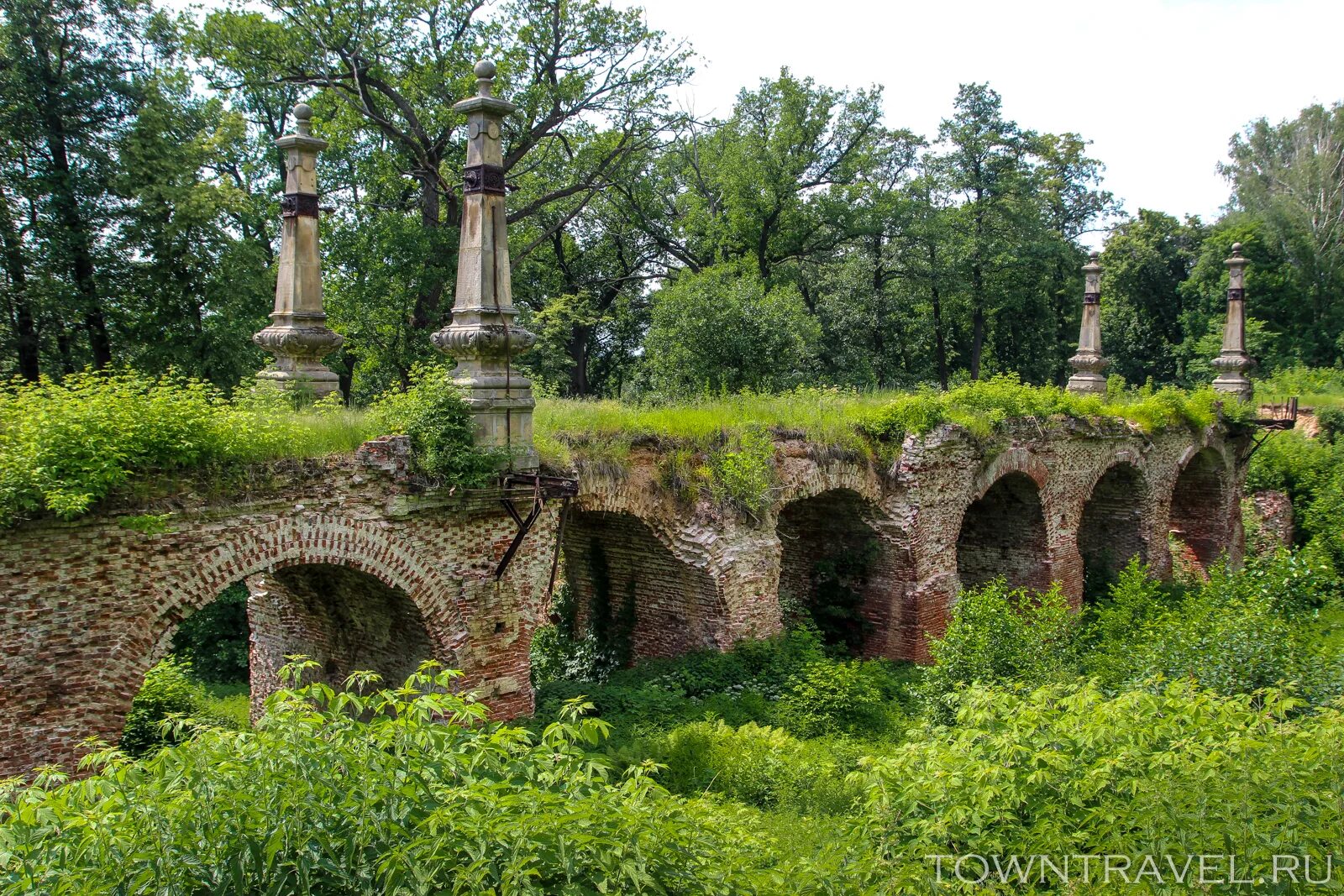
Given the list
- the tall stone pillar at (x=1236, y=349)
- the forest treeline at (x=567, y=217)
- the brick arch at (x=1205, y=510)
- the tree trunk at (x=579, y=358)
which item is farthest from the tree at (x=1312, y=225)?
the tree trunk at (x=579, y=358)

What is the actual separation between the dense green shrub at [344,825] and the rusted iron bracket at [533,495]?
420cm

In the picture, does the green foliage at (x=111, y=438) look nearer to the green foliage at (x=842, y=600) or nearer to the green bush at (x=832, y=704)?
the green bush at (x=832, y=704)

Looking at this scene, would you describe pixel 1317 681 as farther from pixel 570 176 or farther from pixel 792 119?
pixel 792 119

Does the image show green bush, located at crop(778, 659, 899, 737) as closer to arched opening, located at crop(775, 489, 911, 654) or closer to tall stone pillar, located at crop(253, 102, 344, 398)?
arched opening, located at crop(775, 489, 911, 654)

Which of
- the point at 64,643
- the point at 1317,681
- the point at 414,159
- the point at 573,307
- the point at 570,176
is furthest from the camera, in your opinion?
the point at 573,307

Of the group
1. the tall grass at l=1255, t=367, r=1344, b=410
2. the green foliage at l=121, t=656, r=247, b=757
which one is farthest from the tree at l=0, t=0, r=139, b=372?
the tall grass at l=1255, t=367, r=1344, b=410

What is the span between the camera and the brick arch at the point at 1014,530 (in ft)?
49.2

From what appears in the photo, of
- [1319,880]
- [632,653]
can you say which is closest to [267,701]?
[1319,880]

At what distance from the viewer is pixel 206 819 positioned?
3.45 m

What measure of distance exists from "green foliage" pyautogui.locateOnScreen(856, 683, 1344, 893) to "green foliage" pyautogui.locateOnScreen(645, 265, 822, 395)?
41.9 ft

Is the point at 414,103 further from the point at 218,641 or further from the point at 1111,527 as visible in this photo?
the point at 1111,527

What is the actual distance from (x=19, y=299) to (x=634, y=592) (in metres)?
12.2

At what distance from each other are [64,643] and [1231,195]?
41.9 m

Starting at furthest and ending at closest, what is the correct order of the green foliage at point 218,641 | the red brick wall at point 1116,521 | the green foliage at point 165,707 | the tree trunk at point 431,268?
the tree trunk at point 431,268, the red brick wall at point 1116,521, the green foliage at point 218,641, the green foliage at point 165,707
